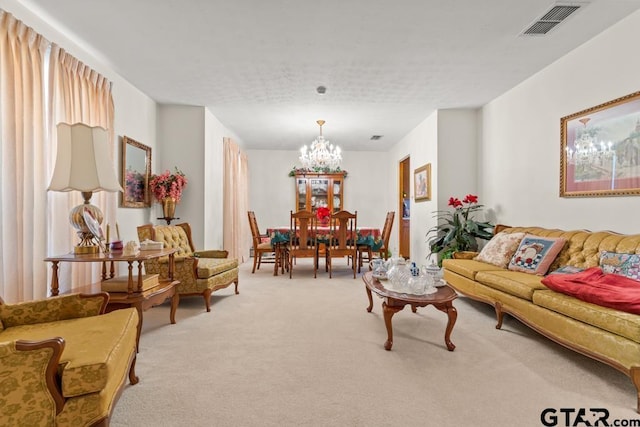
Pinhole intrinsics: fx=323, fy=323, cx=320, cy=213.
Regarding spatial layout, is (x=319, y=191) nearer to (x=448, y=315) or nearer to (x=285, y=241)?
(x=285, y=241)

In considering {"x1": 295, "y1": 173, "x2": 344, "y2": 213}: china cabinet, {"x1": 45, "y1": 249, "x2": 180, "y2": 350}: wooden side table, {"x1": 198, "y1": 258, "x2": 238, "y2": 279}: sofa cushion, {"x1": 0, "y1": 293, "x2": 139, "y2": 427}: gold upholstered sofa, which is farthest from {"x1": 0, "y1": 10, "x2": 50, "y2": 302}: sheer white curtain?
{"x1": 295, "y1": 173, "x2": 344, "y2": 213}: china cabinet

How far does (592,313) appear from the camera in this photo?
2002 mm

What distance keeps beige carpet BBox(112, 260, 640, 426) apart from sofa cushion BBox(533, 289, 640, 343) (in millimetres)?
349

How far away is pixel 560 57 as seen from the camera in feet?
11.2

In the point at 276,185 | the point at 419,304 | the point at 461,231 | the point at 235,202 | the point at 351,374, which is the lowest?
the point at 351,374

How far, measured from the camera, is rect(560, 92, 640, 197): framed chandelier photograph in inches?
107

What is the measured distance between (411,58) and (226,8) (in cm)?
188

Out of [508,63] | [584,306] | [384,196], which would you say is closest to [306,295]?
[584,306]

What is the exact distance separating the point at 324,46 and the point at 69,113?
8.00 ft

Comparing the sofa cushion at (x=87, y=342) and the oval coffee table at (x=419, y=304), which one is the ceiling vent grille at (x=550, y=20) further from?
the sofa cushion at (x=87, y=342)

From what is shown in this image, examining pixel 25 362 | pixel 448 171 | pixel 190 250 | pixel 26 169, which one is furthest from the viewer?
pixel 448 171

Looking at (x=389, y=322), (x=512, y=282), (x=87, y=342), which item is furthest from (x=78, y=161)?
(x=512, y=282)

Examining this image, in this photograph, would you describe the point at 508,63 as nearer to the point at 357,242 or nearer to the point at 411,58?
the point at 411,58

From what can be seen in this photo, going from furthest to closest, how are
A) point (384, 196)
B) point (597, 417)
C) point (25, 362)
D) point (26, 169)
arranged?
point (384, 196)
point (26, 169)
point (597, 417)
point (25, 362)
